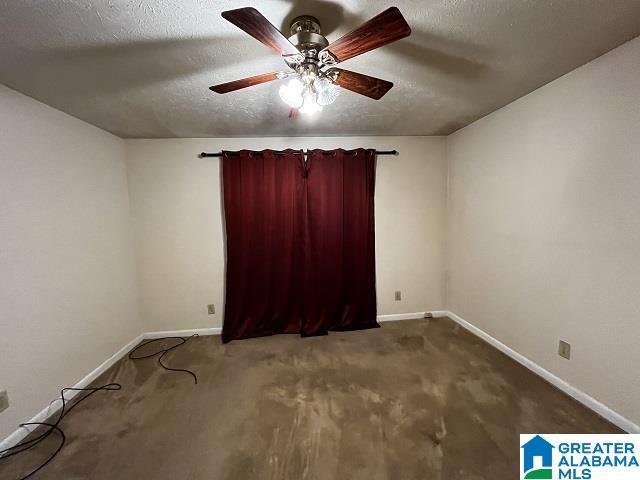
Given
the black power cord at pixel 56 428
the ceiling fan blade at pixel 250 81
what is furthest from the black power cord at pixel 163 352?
the ceiling fan blade at pixel 250 81

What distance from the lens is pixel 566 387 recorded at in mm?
1880

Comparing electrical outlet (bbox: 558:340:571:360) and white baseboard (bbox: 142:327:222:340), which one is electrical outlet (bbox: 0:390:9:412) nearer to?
white baseboard (bbox: 142:327:222:340)

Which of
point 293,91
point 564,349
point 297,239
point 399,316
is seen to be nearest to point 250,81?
point 293,91

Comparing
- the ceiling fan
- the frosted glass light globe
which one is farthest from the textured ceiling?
the frosted glass light globe

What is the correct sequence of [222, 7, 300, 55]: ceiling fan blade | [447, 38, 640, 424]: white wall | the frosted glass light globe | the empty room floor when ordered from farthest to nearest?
[447, 38, 640, 424]: white wall
the empty room floor
the frosted glass light globe
[222, 7, 300, 55]: ceiling fan blade

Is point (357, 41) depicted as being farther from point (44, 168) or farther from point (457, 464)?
point (44, 168)

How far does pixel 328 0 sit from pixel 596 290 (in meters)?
2.22

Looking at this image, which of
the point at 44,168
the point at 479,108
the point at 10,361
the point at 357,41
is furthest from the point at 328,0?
the point at 10,361

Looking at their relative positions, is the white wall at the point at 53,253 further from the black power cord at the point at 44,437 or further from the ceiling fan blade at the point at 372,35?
the ceiling fan blade at the point at 372,35

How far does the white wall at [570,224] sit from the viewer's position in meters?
1.52

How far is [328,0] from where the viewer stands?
1.09 m

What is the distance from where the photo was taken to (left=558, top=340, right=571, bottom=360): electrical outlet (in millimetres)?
1873

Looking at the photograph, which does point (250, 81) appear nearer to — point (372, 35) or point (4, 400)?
point (372, 35)

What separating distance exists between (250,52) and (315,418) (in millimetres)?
2198
